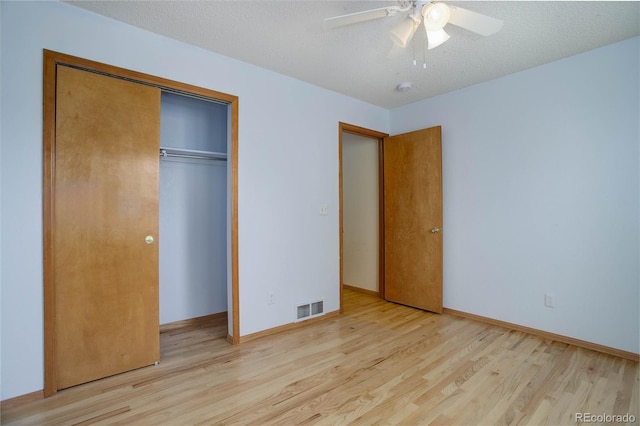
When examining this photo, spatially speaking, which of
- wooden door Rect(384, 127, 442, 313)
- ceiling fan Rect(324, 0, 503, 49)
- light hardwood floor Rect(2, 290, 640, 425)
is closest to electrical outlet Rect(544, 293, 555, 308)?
light hardwood floor Rect(2, 290, 640, 425)

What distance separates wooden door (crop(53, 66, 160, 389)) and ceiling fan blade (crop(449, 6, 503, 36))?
211 cm

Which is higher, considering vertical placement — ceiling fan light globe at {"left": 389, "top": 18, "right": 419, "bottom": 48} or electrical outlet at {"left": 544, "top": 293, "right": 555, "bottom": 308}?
ceiling fan light globe at {"left": 389, "top": 18, "right": 419, "bottom": 48}

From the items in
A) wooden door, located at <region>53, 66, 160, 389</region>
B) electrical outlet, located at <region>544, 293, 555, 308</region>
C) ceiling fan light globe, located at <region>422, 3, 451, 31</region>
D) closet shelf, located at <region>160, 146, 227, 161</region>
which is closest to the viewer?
ceiling fan light globe, located at <region>422, 3, 451, 31</region>

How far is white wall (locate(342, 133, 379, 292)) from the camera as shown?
4320 mm

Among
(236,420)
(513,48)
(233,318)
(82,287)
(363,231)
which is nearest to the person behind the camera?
(236,420)

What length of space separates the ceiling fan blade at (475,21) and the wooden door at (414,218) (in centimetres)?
172

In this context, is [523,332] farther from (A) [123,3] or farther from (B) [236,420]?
(A) [123,3]

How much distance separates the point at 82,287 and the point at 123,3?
73.5 inches

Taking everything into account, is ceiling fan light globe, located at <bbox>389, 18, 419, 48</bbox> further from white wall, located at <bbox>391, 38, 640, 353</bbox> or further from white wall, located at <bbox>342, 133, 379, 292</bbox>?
white wall, located at <bbox>342, 133, 379, 292</bbox>

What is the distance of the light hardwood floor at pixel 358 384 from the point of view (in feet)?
5.69

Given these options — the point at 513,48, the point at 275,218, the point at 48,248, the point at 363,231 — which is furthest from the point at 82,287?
the point at 513,48

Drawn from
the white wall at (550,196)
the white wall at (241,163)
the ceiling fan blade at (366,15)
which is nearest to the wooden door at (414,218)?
the white wall at (550,196)

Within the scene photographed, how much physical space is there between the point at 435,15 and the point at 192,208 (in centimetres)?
272

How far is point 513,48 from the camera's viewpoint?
2.51m
